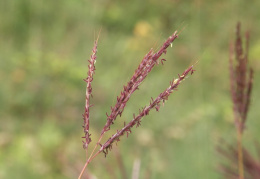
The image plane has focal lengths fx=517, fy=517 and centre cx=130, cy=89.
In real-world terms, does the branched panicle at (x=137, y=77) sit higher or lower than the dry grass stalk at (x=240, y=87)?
lower

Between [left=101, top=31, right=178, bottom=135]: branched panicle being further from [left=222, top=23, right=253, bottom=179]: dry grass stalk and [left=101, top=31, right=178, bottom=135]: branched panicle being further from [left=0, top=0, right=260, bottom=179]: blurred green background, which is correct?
[left=0, top=0, right=260, bottom=179]: blurred green background

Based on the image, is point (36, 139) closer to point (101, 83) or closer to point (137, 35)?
point (101, 83)

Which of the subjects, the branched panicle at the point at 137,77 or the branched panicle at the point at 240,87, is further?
the branched panicle at the point at 240,87

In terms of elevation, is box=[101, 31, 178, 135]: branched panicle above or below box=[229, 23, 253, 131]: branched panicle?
below


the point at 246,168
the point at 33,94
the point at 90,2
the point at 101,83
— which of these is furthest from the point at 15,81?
the point at 246,168

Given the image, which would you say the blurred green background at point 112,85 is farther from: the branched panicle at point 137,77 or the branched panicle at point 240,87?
the branched panicle at point 137,77

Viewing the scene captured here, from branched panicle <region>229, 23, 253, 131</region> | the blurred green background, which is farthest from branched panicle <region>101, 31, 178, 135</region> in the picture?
the blurred green background

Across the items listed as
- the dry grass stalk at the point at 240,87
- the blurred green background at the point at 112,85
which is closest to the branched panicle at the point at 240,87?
the dry grass stalk at the point at 240,87

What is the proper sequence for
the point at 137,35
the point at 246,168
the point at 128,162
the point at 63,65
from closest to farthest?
the point at 246,168
the point at 128,162
the point at 63,65
the point at 137,35
